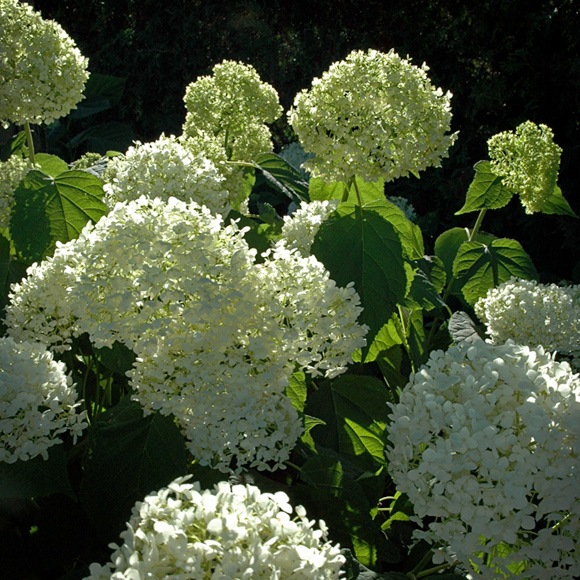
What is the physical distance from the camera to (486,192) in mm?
2309

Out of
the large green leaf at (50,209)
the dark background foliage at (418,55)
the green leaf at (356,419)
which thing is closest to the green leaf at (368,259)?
the green leaf at (356,419)

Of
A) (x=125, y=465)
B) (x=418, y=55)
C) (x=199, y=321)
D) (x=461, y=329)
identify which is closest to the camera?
(x=199, y=321)

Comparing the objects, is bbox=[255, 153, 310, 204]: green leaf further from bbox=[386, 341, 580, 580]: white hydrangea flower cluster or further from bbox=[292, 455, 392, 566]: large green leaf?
bbox=[386, 341, 580, 580]: white hydrangea flower cluster

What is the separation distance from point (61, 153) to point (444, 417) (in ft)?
22.9

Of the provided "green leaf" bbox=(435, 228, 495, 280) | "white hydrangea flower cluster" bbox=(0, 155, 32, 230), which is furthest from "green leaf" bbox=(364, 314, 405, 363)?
"white hydrangea flower cluster" bbox=(0, 155, 32, 230)

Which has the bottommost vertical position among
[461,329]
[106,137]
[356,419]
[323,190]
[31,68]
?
[356,419]

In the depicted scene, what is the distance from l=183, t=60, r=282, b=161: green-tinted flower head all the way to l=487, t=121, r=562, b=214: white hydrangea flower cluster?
920 mm

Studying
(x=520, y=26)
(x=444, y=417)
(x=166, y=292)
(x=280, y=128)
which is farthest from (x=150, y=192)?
(x=280, y=128)

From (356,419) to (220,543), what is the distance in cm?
90

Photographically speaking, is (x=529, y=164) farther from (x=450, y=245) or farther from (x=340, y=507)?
(x=340, y=507)

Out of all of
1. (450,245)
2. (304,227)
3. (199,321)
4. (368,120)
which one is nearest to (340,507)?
(199,321)

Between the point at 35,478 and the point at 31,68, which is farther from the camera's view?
the point at 31,68

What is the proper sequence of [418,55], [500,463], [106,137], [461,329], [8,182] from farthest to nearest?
[106,137], [418,55], [461,329], [8,182], [500,463]

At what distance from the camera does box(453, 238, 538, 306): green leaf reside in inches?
91.0
